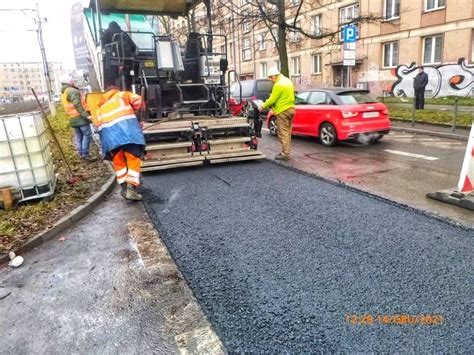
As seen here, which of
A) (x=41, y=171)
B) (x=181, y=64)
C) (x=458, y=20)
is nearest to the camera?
(x=41, y=171)

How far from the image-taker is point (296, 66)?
32.8m

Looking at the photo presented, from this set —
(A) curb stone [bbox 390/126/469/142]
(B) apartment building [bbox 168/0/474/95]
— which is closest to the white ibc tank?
(A) curb stone [bbox 390/126/469/142]

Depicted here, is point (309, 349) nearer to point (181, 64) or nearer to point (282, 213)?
point (282, 213)

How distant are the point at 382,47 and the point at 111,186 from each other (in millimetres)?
22811

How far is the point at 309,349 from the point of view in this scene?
2447 millimetres

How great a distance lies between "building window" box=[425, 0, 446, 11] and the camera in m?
20.8

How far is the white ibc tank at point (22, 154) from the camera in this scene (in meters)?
5.39

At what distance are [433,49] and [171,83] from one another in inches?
755

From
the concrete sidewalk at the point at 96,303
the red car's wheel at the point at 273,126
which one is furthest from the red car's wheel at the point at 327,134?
the concrete sidewalk at the point at 96,303

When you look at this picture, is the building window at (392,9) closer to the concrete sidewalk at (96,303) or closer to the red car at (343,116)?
the red car at (343,116)

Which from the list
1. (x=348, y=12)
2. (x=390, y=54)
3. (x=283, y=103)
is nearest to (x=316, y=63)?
(x=348, y=12)

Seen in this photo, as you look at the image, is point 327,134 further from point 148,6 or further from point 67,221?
point 67,221

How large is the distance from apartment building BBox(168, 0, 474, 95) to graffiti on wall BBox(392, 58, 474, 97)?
0.17 feet

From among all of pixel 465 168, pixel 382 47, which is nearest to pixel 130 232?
pixel 465 168
